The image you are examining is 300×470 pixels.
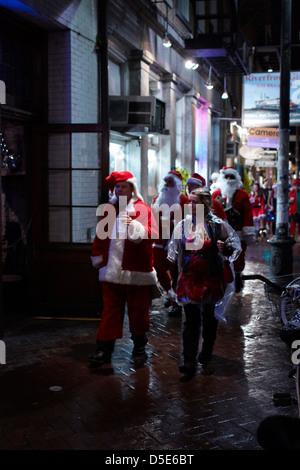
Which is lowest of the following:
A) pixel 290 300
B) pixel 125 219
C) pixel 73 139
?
pixel 290 300

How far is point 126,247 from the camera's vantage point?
5855 millimetres

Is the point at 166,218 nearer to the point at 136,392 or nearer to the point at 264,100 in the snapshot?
the point at 136,392

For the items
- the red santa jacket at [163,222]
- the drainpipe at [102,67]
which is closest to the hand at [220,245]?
the red santa jacket at [163,222]

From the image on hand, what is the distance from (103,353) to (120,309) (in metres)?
0.49

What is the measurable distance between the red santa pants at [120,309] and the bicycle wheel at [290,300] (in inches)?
56.8

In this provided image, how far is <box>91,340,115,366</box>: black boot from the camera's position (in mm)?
5746

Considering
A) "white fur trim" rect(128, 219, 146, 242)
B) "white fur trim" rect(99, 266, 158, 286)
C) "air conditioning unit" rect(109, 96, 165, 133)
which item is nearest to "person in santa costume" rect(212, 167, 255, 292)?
"air conditioning unit" rect(109, 96, 165, 133)

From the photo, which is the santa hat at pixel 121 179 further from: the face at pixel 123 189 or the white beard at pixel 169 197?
the white beard at pixel 169 197

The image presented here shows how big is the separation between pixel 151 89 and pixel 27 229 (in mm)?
6895

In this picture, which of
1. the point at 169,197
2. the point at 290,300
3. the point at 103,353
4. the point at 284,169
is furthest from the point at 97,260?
the point at 284,169

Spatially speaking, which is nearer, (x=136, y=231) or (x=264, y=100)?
(x=136, y=231)

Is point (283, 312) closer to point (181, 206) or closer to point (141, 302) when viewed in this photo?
point (141, 302)

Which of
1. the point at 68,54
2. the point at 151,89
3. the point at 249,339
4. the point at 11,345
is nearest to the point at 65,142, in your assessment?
the point at 68,54

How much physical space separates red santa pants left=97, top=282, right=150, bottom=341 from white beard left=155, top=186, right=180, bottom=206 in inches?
99.7
